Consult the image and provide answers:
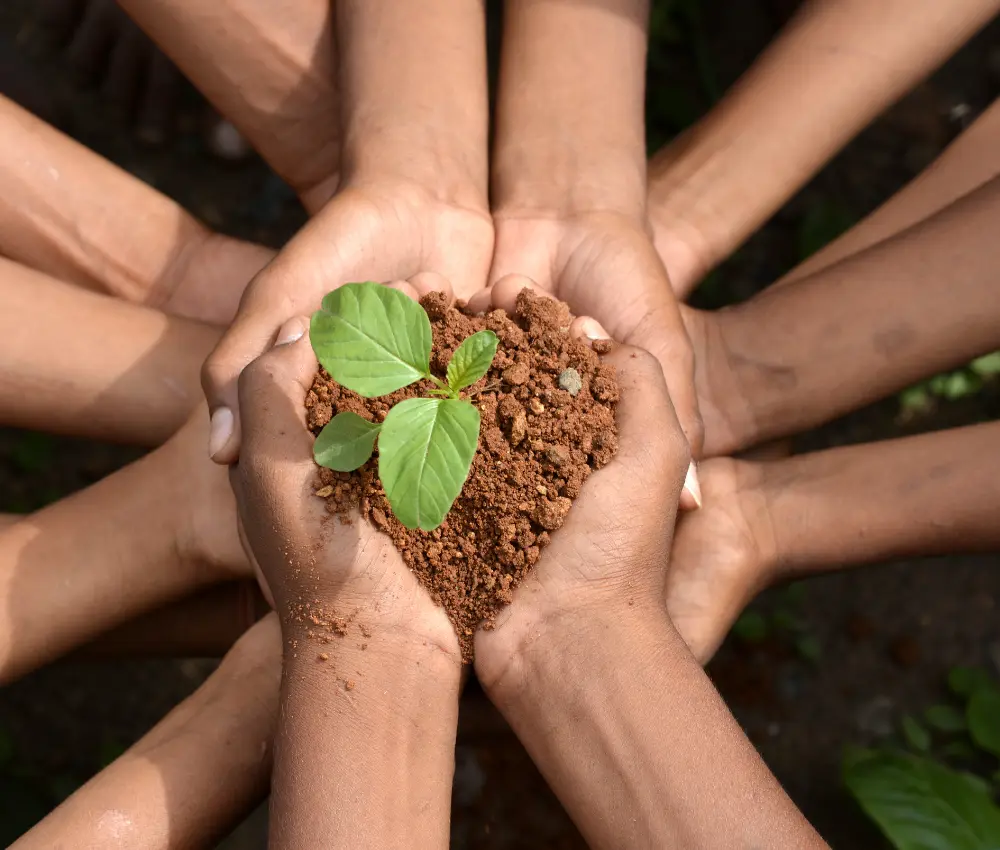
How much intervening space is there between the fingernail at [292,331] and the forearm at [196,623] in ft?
2.08

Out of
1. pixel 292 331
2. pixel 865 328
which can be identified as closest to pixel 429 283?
pixel 292 331

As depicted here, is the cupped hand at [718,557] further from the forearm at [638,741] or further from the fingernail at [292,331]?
the fingernail at [292,331]

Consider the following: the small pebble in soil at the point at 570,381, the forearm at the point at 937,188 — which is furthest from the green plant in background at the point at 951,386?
the small pebble in soil at the point at 570,381

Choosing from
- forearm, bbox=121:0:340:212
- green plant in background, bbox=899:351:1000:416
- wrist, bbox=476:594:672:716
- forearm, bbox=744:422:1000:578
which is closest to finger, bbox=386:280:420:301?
wrist, bbox=476:594:672:716

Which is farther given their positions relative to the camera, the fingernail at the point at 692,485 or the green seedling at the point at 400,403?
the fingernail at the point at 692,485

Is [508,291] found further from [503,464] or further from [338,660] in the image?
[338,660]

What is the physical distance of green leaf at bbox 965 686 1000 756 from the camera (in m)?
2.10

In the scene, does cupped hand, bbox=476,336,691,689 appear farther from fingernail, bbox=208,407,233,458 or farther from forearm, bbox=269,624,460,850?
fingernail, bbox=208,407,233,458

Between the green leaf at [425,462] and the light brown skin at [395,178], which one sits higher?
the light brown skin at [395,178]

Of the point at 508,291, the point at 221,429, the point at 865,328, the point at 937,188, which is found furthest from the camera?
the point at 937,188

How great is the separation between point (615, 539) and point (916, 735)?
1456 mm

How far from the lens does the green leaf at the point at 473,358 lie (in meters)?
1.09

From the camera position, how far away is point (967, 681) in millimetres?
2232

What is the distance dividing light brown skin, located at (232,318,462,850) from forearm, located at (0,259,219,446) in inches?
20.5
